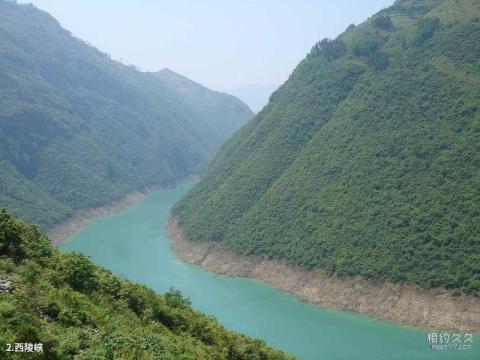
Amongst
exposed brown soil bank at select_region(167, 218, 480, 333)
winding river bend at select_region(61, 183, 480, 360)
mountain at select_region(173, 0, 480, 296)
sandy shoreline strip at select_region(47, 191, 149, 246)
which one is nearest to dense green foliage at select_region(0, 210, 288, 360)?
winding river bend at select_region(61, 183, 480, 360)

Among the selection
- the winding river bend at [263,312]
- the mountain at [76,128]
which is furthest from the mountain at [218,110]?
the winding river bend at [263,312]

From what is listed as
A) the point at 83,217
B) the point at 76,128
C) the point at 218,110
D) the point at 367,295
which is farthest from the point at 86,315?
the point at 218,110

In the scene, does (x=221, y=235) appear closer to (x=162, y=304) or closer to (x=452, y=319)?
(x=452, y=319)

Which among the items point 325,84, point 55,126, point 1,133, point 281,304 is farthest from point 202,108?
point 281,304

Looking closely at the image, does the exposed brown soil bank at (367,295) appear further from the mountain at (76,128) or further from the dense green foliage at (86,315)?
the mountain at (76,128)

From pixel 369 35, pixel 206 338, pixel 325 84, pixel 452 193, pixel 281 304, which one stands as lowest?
pixel 281 304

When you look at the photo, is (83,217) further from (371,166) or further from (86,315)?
(86,315)
